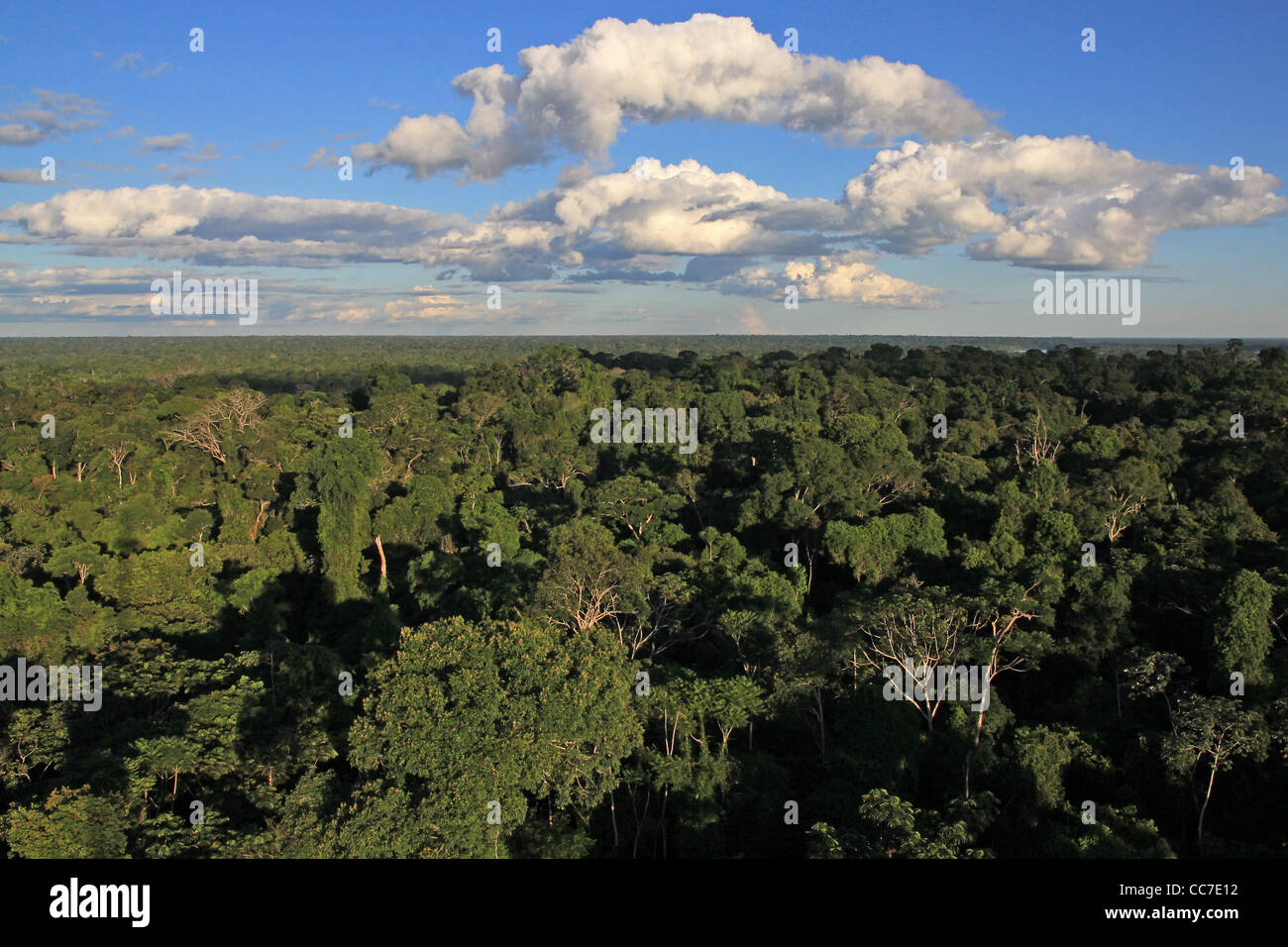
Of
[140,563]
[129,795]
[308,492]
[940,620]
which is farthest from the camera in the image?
[308,492]

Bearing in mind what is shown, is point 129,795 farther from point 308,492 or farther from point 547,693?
point 308,492

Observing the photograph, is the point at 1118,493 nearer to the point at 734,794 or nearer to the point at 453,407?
the point at 734,794

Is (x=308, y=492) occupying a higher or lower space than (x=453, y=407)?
lower

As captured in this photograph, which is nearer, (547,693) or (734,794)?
(547,693)

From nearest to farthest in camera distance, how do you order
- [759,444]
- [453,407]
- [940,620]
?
[940,620] < [759,444] < [453,407]
